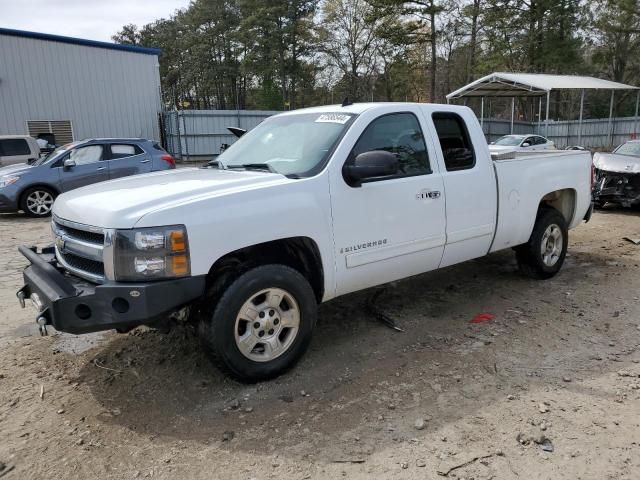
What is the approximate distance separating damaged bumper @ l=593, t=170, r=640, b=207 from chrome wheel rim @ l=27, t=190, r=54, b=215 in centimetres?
1127

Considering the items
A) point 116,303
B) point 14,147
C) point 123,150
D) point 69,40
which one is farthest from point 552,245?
point 69,40

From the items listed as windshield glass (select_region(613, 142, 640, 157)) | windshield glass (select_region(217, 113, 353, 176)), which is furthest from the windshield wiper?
windshield glass (select_region(613, 142, 640, 157))

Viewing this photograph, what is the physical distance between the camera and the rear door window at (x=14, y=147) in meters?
13.2

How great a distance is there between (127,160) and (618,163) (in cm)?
1039

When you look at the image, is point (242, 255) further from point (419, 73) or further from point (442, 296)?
point (419, 73)

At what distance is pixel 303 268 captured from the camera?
384cm

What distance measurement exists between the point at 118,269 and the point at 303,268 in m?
1.34

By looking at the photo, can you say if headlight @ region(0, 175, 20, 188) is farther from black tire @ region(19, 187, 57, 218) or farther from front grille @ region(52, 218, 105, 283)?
front grille @ region(52, 218, 105, 283)

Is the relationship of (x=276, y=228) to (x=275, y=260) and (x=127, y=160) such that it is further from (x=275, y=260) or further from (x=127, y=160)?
(x=127, y=160)

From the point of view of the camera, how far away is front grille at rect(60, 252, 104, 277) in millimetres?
3256

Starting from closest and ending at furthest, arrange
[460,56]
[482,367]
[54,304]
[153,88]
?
[54,304] < [482,367] < [153,88] < [460,56]

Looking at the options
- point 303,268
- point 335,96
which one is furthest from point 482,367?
point 335,96

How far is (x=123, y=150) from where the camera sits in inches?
466

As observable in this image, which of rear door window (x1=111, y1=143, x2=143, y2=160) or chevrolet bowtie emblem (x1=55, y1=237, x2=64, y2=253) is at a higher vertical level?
rear door window (x1=111, y1=143, x2=143, y2=160)
